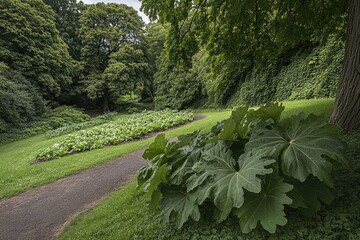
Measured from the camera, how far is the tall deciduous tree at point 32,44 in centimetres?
2378

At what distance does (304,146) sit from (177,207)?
60.4 inches

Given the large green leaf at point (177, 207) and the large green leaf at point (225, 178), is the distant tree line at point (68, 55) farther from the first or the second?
the large green leaf at point (225, 178)

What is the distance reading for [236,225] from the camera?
2562 millimetres

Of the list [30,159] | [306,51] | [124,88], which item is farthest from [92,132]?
[124,88]

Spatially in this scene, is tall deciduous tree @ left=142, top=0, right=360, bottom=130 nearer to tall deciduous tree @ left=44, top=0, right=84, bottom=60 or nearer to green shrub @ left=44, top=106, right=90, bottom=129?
green shrub @ left=44, top=106, right=90, bottom=129

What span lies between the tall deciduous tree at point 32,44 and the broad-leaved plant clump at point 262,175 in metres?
26.8

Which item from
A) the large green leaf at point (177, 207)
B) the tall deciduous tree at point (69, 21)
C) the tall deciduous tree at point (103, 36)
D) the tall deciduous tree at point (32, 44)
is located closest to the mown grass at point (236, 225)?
the large green leaf at point (177, 207)

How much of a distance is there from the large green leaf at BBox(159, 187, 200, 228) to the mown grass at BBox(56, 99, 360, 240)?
0.73 feet

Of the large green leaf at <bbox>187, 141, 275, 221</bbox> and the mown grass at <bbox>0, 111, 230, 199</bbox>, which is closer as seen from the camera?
the large green leaf at <bbox>187, 141, 275, 221</bbox>

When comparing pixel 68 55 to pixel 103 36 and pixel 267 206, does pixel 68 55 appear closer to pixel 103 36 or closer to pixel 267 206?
pixel 103 36

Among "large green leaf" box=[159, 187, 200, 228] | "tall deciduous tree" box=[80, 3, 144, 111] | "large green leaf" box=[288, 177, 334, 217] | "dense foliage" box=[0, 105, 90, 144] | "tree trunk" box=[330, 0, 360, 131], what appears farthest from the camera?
"tall deciduous tree" box=[80, 3, 144, 111]

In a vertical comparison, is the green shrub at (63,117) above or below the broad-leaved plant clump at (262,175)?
below

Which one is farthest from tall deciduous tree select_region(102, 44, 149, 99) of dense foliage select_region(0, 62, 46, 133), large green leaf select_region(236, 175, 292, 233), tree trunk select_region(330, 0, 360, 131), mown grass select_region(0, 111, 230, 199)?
large green leaf select_region(236, 175, 292, 233)

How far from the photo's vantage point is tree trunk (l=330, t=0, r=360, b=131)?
12.1 feet
